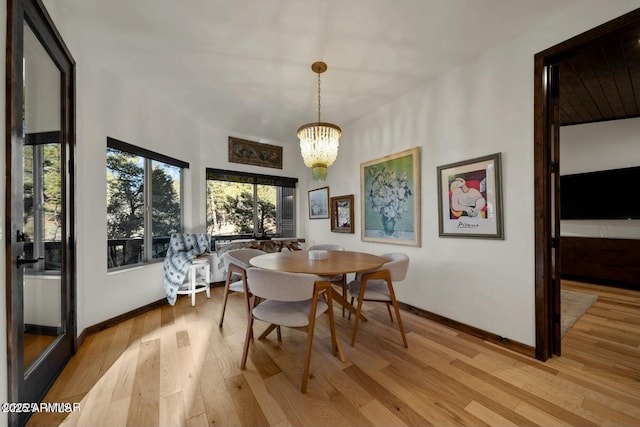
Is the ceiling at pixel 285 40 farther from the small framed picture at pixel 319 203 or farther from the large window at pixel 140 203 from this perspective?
the small framed picture at pixel 319 203

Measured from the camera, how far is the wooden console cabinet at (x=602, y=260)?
370cm

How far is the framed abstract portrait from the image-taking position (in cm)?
222

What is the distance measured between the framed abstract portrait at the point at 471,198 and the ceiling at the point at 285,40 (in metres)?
1.09

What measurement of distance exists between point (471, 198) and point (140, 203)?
13.1 ft

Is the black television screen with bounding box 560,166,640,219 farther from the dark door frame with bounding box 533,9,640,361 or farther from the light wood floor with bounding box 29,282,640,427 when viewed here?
the dark door frame with bounding box 533,9,640,361

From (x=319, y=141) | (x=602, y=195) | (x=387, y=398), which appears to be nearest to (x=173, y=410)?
(x=387, y=398)

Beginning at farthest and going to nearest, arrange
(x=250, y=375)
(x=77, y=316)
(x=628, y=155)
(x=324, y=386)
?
(x=628, y=155)
(x=77, y=316)
(x=250, y=375)
(x=324, y=386)

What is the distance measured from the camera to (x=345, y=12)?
1838 millimetres

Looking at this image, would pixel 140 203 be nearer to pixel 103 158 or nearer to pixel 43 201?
pixel 103 158

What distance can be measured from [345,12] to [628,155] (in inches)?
207

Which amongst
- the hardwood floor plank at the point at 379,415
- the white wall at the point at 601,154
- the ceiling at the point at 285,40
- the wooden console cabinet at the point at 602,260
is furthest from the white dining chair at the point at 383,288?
the white wall at the point at 601,154

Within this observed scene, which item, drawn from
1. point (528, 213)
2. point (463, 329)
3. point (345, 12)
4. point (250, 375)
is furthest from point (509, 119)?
point (250, 375)

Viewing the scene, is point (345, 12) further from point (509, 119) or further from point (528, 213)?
point (528, 213)

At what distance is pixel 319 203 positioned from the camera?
469 cm
